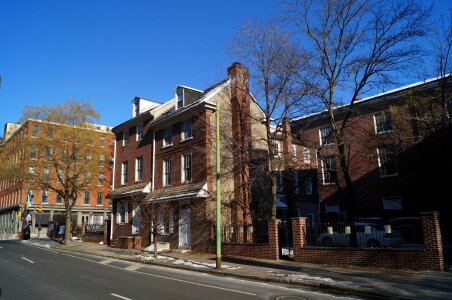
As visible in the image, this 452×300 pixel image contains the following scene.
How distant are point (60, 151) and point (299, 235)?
24.9 metres

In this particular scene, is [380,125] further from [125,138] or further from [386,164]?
[125,138]

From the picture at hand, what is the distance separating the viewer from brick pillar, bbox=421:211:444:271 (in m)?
13.8

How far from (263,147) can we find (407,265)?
15.1 m

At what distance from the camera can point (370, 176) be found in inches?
1299

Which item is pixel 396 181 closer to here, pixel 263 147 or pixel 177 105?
pixel 263 147

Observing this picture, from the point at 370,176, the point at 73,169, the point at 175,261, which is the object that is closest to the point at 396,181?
the point at 370,176

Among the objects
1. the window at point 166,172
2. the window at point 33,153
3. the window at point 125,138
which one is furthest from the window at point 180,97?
the window at point 33,153

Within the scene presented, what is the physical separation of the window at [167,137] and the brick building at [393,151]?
8.94 meters

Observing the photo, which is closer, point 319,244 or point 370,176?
point 319,244

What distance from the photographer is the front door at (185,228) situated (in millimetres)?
24422

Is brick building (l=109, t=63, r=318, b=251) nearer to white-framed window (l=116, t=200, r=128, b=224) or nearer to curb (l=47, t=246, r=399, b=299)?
white-framed window (l=116, t=200, r=128, b=224)

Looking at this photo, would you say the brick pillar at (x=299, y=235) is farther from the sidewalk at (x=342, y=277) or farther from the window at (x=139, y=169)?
the window at (x=139, y=169)

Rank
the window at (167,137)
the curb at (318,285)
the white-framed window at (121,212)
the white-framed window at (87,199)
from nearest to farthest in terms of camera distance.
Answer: the curb at (318,285), the window at (167,137), the white-framed window at (121,212), the white-framed window at (87,199)

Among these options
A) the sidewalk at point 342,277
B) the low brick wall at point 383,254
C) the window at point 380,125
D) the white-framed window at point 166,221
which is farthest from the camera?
the window at point 380,125
